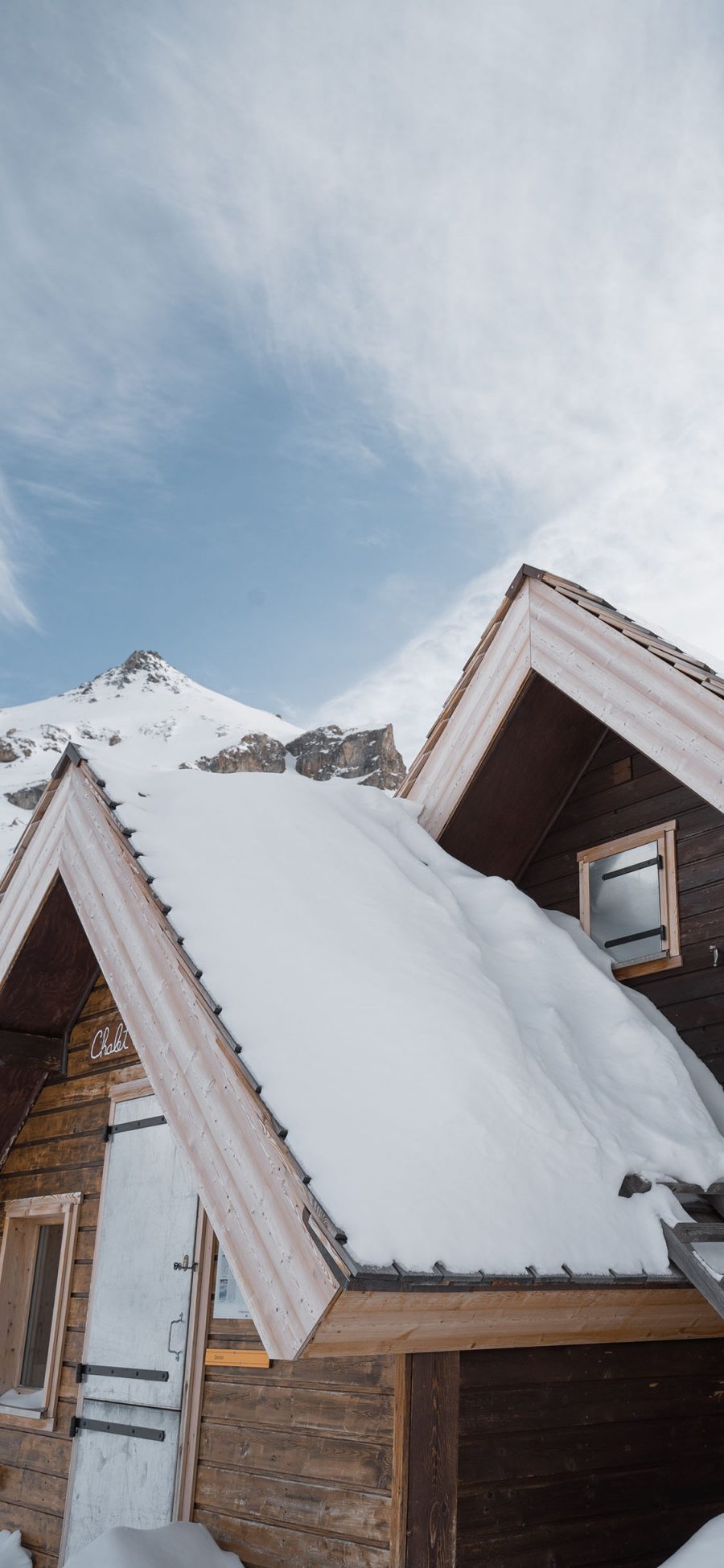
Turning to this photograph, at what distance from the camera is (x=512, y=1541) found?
3791mm

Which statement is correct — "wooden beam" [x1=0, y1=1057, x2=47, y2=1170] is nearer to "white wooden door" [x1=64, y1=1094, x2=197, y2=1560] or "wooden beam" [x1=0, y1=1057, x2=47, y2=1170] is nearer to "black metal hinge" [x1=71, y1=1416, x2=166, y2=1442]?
"white wooden door" [x1=64, y1=1094, x2=197, y2=1560]

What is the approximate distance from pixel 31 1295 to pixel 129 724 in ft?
365

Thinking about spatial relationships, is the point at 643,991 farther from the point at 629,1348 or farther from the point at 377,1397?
the point at 377,1397

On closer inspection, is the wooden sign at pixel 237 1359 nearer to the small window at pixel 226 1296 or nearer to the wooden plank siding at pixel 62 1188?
the small window at pixel 226 1296

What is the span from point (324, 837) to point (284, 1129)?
7.41ft

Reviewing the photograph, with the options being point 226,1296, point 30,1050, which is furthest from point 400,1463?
point 30,1050


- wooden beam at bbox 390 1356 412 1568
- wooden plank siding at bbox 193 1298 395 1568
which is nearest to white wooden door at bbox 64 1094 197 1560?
wooden plank siding at bbox 193 1298 395 1568

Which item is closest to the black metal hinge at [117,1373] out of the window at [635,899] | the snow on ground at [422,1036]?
the snow on ground at [422,1036]

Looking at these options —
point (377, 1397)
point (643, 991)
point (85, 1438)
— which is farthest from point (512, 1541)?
point (85, 1438)

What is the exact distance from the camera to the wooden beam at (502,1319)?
9.78ft

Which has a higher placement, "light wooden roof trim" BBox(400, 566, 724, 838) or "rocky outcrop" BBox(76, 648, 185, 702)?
"rocky outcrop" BBox(76, 648, 185, 702)

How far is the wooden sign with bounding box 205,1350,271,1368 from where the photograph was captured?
4.79 metres

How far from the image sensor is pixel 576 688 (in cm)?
553

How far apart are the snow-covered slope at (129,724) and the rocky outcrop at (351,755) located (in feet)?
23.0
